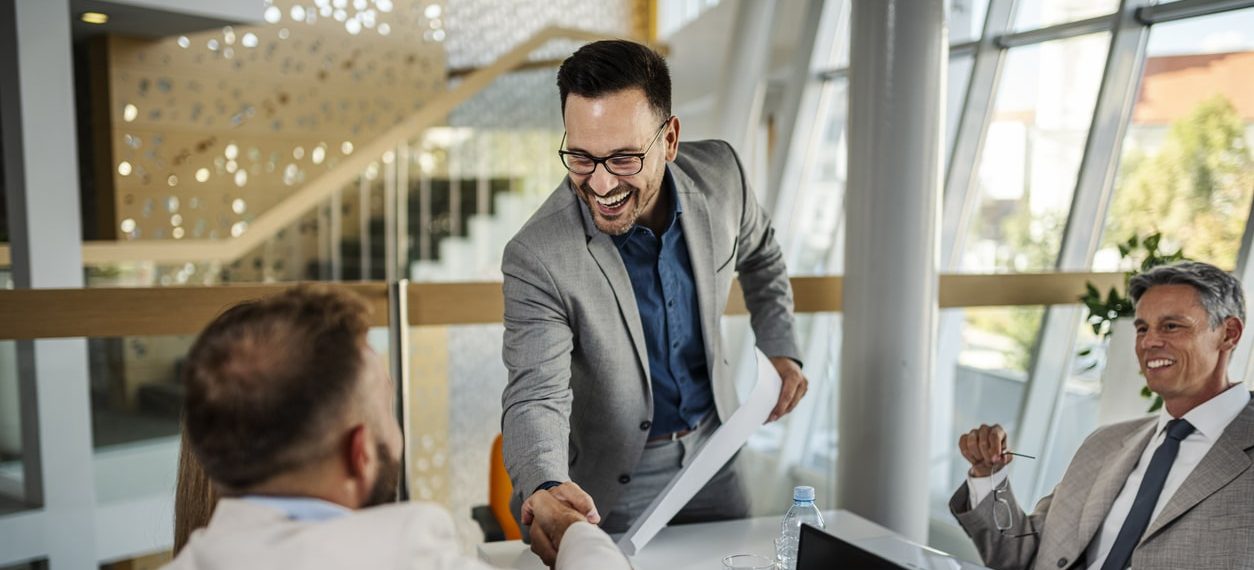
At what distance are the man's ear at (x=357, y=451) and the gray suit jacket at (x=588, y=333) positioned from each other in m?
0.67

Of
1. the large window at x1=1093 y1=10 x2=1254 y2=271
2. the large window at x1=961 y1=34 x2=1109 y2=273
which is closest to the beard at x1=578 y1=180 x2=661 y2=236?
the large window at x1=1093 y1=10 x2=1254 y2=271

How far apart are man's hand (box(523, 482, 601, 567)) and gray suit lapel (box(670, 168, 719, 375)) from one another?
2.20ft

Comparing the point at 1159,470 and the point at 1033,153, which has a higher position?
the point at 1033,153

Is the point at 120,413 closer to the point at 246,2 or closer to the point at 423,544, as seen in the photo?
the point at 423,544

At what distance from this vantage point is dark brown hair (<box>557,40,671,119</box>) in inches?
75.5

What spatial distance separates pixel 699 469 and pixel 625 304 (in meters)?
0.39

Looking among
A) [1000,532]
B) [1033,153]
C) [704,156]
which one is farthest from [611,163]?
[1033,153]

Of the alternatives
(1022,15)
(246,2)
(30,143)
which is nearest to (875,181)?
(1022,15)

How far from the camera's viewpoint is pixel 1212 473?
77.0 inches

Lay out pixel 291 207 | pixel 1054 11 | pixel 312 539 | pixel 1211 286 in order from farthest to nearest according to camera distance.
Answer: pixel 291 207, pixel 1054 11, pixel 1211 286, pixel 312 539

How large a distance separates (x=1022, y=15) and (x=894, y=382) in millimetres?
3519

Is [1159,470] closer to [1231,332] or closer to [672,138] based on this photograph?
[1231,332]

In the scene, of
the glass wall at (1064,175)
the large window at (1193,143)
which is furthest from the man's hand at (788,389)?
the large window at (1193,143)

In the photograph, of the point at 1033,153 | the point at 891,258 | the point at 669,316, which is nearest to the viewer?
the point at 669,316
